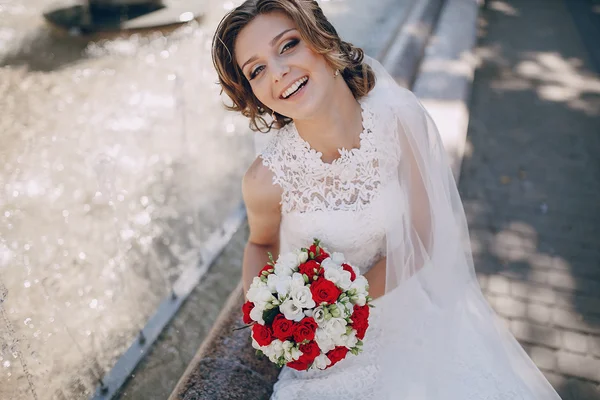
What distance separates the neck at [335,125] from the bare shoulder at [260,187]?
0.26m

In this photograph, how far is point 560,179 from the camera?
4.69m

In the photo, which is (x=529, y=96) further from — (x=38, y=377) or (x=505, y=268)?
(x=38, y=377)

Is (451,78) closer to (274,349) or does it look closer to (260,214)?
(260,214)

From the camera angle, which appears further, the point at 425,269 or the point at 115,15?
the point at 115,15

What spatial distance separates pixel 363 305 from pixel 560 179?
3.48 metres

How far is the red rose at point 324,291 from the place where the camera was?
1.90 meters

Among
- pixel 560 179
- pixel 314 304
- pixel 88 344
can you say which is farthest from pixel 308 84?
pixel 560 179

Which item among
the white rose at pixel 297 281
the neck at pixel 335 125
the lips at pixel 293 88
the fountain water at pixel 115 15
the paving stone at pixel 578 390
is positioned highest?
the lips at pixel 293 88

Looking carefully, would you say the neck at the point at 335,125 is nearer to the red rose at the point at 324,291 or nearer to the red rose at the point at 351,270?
the red rose at the point at 351,270

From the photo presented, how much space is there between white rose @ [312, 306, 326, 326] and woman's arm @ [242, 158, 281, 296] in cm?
68

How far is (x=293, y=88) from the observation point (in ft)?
6.99

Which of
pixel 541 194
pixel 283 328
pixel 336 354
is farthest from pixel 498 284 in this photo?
pixel 283 328

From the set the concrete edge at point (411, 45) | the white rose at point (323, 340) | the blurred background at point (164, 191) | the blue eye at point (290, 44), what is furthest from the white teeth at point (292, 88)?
the concrete edge at point (411, 45)

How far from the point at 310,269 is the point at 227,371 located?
780 mm
